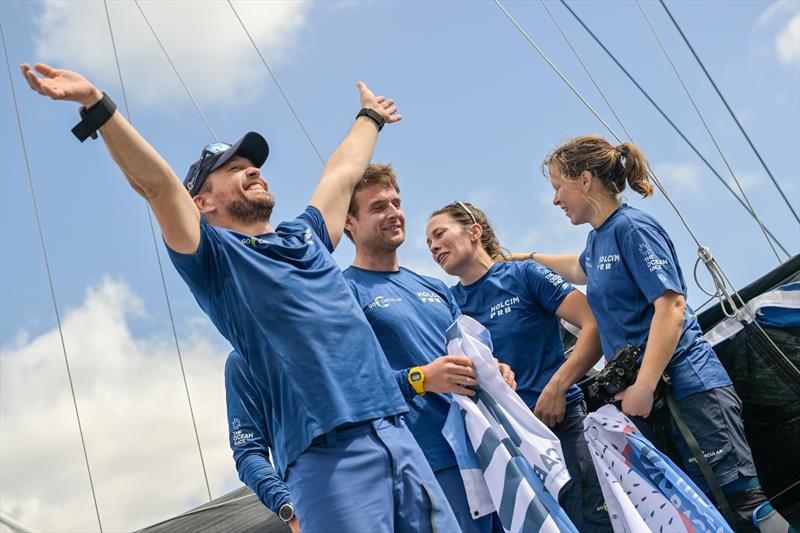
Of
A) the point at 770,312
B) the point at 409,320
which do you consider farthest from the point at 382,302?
the point at 770,312

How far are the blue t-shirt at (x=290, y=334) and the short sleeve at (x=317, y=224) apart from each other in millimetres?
252

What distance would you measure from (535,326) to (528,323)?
0.09ft

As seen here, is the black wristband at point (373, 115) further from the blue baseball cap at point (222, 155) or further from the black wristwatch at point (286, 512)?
the black wristwatch at point (286, 512)

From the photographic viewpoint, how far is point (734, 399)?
282cm

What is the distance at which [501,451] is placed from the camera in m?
2.24

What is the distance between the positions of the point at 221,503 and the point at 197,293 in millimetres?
2826

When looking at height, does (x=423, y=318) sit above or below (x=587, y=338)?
above

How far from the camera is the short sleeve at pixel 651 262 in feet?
9.30

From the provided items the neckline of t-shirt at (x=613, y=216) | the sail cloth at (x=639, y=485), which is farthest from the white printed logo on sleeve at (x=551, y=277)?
the sail cloth at (x=639, y=485)

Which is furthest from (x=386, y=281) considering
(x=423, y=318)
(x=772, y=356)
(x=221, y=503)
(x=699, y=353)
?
(x=221, y=503)

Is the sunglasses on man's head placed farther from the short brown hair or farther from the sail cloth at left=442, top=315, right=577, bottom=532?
the sail cloth at left=442, top=315, right=577, bottom=532

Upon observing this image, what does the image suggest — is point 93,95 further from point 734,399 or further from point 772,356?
point 772,356

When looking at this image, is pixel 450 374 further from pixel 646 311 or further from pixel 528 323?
pixel 646 311

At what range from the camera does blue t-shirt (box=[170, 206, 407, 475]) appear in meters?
1.99
